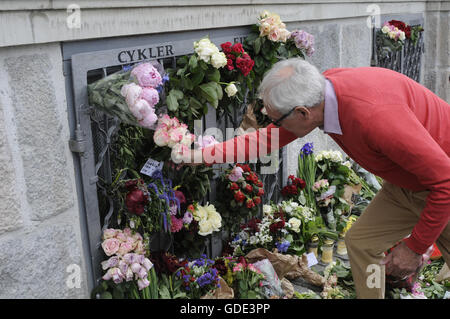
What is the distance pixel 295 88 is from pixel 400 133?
0.49 meters

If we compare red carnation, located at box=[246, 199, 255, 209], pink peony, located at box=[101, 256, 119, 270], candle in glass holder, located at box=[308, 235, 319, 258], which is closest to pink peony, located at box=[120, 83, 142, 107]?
pink peony, located at box=[101, 256, 119, 270]

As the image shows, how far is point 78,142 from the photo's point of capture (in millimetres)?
2449

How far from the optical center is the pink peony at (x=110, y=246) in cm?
265

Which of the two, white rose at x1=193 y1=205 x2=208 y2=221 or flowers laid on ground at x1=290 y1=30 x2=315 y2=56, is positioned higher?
flowers laid on ground at x1=290 y1=30 x2=315 y2=56

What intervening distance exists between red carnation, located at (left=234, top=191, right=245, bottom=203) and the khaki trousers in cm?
77

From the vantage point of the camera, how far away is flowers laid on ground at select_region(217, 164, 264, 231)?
3.39 metres

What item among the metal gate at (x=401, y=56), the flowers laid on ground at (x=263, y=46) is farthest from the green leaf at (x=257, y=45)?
the metal gate at (x=401, y=56)

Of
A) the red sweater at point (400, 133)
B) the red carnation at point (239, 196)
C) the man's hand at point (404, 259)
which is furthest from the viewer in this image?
the red carnation at point (239, 196)

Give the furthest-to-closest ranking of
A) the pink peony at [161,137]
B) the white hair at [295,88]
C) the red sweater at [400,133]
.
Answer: the pink peony at [161,137], the white hair at [295,88], the red sweater at [400,133]

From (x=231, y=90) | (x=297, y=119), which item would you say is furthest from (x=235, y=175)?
(x=297, y=119)

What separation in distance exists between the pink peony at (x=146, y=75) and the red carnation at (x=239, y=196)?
1110 millimetres

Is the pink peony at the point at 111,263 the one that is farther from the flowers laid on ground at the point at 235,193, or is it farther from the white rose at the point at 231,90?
the white rose at the point at 231,90

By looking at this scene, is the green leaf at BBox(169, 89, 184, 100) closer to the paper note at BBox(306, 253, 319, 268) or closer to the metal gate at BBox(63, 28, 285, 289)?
the metal gate at BBox(63, 28, 285, 289)

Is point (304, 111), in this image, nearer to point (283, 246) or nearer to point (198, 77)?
point (198, 77)
